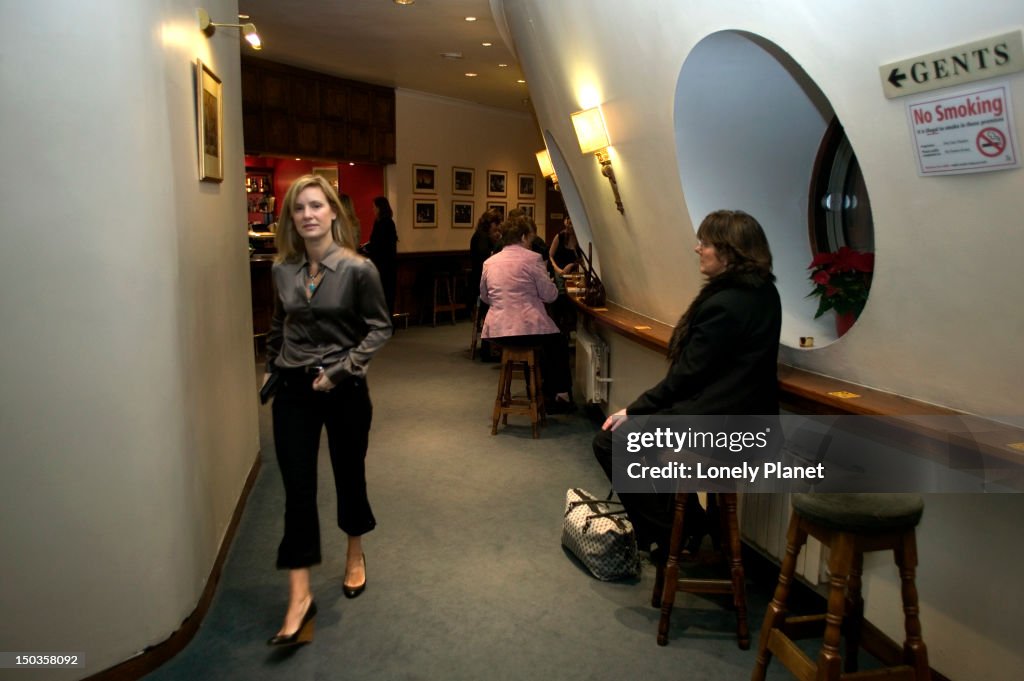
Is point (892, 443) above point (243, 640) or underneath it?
above

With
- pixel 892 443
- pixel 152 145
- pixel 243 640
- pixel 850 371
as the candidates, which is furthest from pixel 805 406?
pixel 152 145

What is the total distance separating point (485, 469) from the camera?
188 inches

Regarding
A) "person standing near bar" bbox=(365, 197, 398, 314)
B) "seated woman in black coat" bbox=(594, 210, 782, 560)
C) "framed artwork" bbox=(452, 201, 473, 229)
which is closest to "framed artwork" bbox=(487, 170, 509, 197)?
"framed artwork" bbox=(452, 201, 473, 229)

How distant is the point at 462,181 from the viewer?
12016mm

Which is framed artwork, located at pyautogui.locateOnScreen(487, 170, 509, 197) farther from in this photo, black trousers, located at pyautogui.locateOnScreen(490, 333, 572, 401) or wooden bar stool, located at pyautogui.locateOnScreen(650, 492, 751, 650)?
wooden bar stool, located at pyautogui.locateOnScreen(650, 492, 751, 650)

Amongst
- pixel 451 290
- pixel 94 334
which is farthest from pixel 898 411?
pixel 451 290

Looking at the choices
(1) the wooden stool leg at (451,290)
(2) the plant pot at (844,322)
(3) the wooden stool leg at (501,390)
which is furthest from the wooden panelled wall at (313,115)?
(2) the plant pot at (844,322)

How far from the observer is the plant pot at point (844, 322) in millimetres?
2976

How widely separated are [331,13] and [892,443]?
6032 mm

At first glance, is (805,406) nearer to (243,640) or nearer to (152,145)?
(243,640)

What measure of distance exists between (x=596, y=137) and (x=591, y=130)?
6 centimetres

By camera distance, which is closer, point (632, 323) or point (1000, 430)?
point (1000, 430)

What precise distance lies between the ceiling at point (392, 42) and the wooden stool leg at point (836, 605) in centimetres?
388

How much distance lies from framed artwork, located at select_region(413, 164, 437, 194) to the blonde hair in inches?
332
